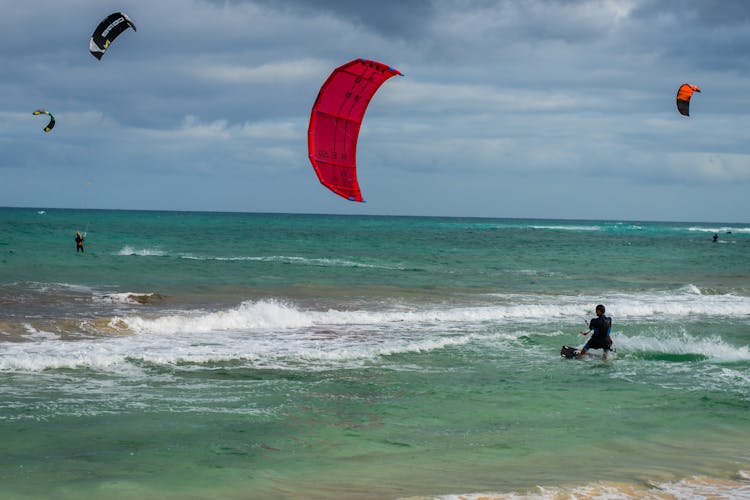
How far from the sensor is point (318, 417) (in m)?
10.2

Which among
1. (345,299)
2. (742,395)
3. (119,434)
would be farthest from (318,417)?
(345,299)

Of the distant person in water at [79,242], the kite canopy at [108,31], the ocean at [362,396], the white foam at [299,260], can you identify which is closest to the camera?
the ocean at [362,396]

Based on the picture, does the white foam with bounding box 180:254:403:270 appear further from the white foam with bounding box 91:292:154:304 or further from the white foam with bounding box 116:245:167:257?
the white foam with bounding box 91:292:154:304

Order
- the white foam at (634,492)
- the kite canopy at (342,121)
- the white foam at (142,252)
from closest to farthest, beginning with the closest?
the white foam at (634,492), the kite canopy at (342,121), the white foam at (142,252)

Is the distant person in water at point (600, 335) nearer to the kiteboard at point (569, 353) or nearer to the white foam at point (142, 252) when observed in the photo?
the kiteboard at point (569, 353)

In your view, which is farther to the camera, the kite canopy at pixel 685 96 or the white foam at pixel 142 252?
the white foam at pixel 142 252

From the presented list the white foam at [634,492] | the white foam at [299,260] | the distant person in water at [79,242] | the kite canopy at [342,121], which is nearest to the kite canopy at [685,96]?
the kite canopy at [342,121]

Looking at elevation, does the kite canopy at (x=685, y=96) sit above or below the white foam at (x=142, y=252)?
above

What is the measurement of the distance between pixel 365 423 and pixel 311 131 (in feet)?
14.5

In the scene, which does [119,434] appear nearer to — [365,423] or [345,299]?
[365,423]

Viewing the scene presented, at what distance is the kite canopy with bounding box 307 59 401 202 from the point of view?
11.9m

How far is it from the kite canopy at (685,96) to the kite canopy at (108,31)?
42.3 feet

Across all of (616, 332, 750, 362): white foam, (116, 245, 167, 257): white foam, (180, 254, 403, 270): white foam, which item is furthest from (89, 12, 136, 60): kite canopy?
(116, 245, 167, 257): white foam

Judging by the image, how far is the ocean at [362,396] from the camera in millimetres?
7656
